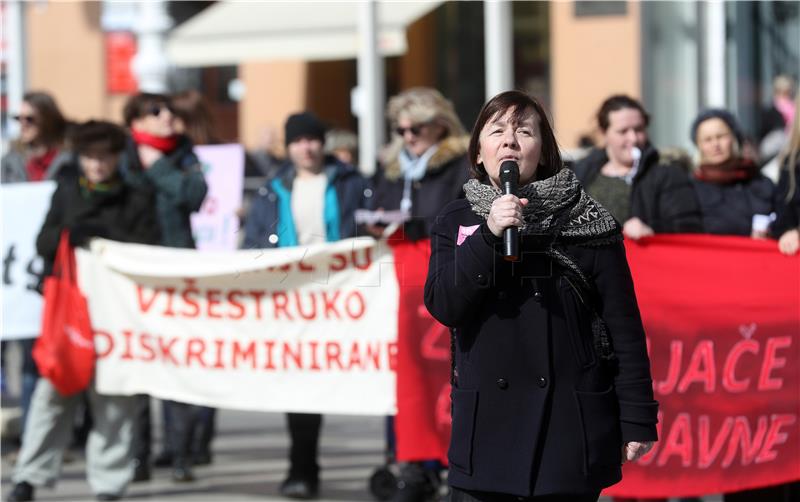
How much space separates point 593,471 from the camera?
157 inches

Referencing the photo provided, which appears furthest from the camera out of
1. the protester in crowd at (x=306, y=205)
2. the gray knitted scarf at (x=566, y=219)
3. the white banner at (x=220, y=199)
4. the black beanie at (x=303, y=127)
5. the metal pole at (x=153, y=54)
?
the metal pole at (x=153, y=54)

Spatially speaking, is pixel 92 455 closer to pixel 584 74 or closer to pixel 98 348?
pixel 98 348

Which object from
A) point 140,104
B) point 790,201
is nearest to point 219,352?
point 140,104

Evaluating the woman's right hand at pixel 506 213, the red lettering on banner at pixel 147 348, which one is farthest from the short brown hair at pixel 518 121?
the red lettering on banner at pixel 147 348

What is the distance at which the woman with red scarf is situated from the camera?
9164 millimetres

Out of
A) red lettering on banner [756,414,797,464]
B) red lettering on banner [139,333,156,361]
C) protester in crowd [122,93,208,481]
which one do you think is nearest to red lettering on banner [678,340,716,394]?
red lettering on banner [756,414,797,464]

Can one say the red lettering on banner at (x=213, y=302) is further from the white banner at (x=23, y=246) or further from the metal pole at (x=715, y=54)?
the metal pole at (x=715, y=54)

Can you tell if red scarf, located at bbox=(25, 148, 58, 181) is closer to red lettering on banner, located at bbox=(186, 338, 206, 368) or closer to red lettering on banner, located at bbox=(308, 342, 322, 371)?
red lettering on banner, located at bbox=(186, 338, 206, 368)

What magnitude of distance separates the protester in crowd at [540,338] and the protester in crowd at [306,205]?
3.74 m

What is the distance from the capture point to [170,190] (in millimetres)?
8008

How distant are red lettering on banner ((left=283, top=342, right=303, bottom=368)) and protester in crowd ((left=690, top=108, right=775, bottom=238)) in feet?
6.54

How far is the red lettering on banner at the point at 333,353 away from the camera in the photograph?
7242mm

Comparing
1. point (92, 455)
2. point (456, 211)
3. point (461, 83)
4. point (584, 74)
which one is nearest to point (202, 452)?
point (92, 455)

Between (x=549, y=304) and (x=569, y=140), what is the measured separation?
11165mm
